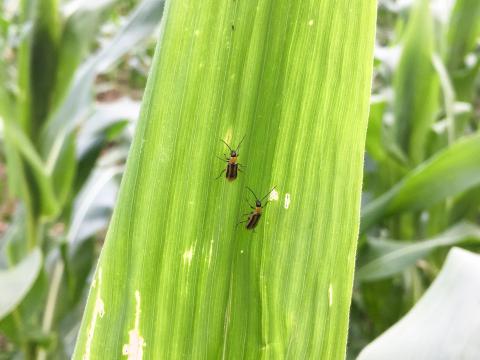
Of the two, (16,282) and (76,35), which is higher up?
(76,35)

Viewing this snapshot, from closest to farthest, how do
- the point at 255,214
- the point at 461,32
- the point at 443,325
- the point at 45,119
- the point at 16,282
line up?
the point at 255,214 → the point at 443,325 → the point at 16,282 → the point at 45,119 → the point at 461,32

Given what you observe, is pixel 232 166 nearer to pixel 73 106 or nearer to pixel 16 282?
pixel 16 282

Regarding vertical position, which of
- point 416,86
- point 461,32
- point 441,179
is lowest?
point 441,179

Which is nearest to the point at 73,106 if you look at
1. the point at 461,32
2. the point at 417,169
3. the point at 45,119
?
the point at 45,119

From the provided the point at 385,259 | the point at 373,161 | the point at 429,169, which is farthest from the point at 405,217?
the point at 429,169

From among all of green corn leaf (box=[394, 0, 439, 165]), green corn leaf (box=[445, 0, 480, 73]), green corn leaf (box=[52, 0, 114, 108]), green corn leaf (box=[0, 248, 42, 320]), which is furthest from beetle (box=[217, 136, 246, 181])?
green corn leaf (box=[445, 0, 480, 73])

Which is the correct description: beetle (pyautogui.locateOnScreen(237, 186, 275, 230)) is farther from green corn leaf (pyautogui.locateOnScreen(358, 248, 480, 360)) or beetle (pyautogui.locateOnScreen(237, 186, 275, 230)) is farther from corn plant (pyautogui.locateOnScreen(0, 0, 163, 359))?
corn plant (pyautogui.locateOnScreen(0, 0, 163, 359))

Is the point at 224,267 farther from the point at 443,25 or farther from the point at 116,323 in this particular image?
the point at 443,25
